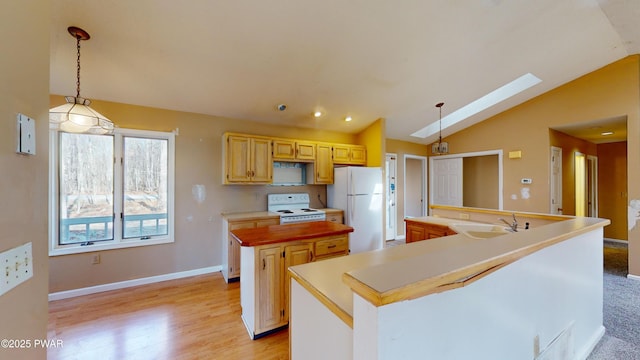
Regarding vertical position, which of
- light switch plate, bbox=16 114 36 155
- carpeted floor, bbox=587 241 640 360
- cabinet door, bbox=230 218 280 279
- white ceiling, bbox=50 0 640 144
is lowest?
carpeted floor, bbox=587 241 640 360

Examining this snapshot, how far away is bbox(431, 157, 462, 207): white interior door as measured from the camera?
5.56m

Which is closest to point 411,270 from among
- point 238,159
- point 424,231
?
point 424,231

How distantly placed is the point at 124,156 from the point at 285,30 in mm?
2646

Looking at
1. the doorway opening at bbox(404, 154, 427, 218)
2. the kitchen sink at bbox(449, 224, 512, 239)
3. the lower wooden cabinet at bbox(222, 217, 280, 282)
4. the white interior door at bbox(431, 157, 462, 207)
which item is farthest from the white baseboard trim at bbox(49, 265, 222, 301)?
the white interior door at bbox(431, 157, 462, 207)

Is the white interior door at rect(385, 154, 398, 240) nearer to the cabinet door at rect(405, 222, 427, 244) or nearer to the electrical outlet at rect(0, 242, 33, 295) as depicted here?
the cabinet door at rect(405, 222, 427, 244)

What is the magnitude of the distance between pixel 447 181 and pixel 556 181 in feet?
6.02

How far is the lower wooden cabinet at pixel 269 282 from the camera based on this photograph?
2.09 m

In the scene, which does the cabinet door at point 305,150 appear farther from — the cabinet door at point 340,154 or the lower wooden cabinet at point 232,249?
the lower wooden cabinet at point 232,249

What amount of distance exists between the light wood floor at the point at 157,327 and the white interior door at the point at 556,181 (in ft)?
16.7

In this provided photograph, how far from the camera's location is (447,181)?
575cm

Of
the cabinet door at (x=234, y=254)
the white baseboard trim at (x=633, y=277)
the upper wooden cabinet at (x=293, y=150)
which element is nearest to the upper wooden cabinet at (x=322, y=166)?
the upper wooden cabinet at (x=293, y=150)

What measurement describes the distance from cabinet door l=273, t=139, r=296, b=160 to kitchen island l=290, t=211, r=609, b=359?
8.71 feet

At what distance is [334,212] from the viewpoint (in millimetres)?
4113

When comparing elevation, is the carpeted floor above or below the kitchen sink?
below
